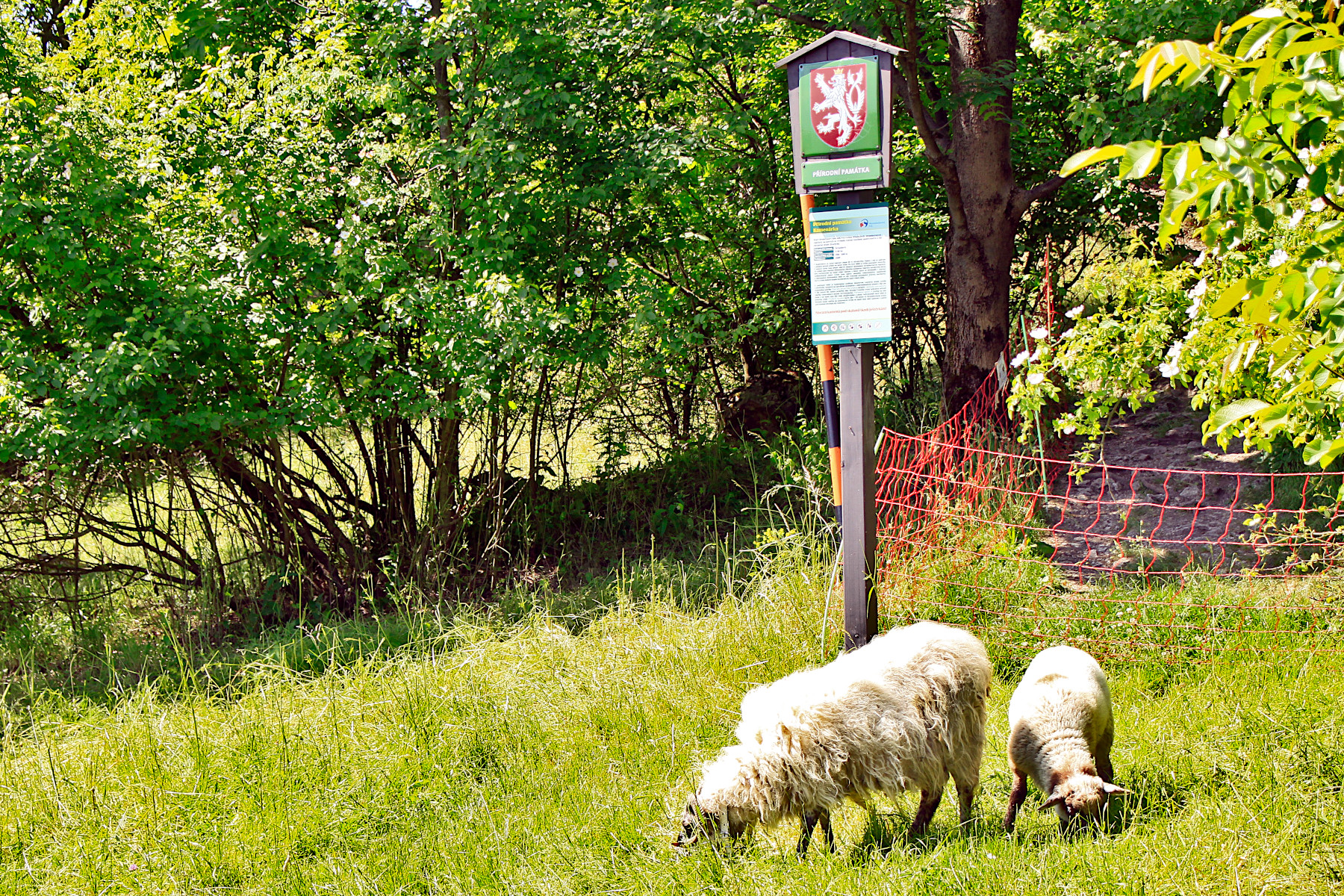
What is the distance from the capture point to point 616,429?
995 centimetres

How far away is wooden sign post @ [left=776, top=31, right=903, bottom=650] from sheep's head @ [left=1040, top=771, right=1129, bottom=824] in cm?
138

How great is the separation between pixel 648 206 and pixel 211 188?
3213 mm

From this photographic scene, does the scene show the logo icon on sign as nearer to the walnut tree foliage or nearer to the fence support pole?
the fence support pole

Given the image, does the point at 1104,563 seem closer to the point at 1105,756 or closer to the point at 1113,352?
the point at 1113,352

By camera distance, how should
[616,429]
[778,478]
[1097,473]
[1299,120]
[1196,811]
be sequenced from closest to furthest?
[1299,120] → [1196,811] → [1097,473] → [778,478] → [616,429]

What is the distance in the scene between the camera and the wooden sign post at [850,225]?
14.8 ft

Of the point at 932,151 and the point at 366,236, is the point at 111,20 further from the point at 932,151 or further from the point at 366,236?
the point at 932,151

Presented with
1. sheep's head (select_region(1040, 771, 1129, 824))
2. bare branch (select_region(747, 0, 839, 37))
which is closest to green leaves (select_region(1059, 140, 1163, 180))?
sheep's head (select_region(1040, 771, 1129, 824))

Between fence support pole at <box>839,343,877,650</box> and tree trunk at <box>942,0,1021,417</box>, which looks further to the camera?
tree trunk at <box>942,0,1021,417</box>

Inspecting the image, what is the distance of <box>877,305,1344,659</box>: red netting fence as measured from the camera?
499 centimetres

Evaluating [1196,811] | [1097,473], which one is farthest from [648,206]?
[1196,811]

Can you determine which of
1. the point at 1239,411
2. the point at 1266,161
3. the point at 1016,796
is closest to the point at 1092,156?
the point at 1239,411

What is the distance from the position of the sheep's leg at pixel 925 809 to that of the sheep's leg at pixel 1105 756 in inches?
25.3

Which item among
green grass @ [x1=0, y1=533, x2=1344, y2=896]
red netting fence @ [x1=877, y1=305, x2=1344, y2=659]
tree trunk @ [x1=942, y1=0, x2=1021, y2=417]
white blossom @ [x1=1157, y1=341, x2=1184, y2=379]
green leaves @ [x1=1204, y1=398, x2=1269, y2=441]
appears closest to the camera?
green leaves @ [x1=1204, y1=398, x2=1269, y2=441]
